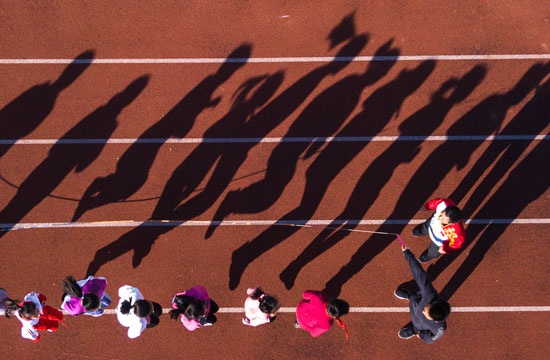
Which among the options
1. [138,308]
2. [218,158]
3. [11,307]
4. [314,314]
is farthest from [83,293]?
[314,314]

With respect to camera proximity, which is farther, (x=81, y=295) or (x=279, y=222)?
(x=279, y=222)

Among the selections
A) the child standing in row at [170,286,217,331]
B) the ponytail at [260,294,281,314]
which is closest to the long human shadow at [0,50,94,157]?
the child standing in row at [170,286,217,331]

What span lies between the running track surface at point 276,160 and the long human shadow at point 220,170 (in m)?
0.03

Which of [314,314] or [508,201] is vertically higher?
[314,314]

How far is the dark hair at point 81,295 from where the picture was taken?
5602 millimetres

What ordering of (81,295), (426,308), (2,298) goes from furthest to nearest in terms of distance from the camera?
1. (2,298)
2. (81,295)
3. (426,308)

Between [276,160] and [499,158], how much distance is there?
380 cm

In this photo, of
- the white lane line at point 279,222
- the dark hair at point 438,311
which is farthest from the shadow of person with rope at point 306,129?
the dark hair at point 438,311

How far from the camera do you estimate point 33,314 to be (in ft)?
18.2

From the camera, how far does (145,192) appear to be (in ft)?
22.9

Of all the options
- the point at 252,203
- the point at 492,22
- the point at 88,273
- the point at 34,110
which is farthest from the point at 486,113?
the point at 34,110

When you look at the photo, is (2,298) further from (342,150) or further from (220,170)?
(342,150)

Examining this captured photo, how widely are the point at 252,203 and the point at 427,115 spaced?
3.38m

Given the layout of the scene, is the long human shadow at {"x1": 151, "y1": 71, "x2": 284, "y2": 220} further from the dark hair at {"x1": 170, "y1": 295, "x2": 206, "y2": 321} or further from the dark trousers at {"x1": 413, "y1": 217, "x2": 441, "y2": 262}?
the dark trousers at {"x1": 413, "y1": 217, "x2": 441, "y2": 262}
